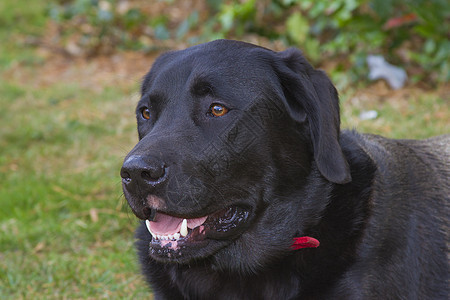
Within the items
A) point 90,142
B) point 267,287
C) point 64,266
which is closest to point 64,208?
point 64,266

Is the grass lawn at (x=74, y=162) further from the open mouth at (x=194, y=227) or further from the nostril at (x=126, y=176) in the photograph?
the nostril at (x=126, y=176)

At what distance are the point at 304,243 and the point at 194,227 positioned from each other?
550mm

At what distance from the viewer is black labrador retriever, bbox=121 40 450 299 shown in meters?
2.72

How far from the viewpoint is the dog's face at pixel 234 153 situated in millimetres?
2641

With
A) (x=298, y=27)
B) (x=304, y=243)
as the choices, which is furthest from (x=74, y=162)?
(x=304, y=243)

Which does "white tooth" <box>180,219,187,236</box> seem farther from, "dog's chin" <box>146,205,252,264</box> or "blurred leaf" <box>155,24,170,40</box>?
"blurred leaf" <box>155,24,170,40</box>

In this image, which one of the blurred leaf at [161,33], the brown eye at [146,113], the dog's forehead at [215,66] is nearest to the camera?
the dog's forehead at [215,66]

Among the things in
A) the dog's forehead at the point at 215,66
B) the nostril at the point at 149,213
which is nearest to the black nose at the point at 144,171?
the nostril at the point at 149,213

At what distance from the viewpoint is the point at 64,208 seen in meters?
5.24

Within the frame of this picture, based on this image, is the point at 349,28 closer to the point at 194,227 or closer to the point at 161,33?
the point at 161,33

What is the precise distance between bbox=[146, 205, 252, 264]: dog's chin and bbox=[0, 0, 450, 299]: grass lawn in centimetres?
48

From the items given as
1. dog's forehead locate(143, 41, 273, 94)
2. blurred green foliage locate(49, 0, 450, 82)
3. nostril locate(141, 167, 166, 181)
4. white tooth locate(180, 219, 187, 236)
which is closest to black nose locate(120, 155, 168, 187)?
nostril locate(141, 167, 166, 181)

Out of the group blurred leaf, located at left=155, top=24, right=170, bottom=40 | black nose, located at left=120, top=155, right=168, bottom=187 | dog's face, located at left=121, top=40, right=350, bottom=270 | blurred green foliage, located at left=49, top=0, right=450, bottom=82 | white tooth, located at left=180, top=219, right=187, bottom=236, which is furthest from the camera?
blurred leaf, located at left=155, top=24, right=170, bottom=40

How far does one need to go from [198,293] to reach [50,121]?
4.87 meters
